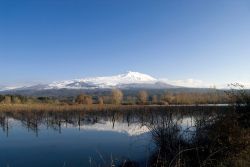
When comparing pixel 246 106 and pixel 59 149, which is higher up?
pixel 246 106

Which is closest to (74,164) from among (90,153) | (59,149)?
(90,153)

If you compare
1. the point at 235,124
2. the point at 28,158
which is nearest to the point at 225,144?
the point at 235,124

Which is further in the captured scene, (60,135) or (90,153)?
Result: (60,135)

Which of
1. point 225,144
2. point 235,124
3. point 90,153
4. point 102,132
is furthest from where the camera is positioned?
point 102,132

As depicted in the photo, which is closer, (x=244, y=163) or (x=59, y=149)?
(x=244, y=163)

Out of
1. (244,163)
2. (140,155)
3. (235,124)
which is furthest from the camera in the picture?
(140,155)

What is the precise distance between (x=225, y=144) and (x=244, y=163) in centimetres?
138

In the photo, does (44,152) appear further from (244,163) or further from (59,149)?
(244,163)

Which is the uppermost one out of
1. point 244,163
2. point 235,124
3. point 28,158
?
point 235,124

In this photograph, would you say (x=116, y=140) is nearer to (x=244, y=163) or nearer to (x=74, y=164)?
(x=74, y=164)

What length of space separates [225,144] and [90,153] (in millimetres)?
6650

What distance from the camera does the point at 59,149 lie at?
1469 cm

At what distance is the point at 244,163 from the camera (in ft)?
23.4

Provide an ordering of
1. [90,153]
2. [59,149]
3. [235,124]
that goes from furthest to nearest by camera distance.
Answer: [59,149]
[90,153]
[235,124]
